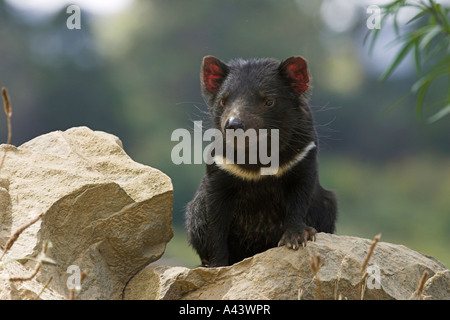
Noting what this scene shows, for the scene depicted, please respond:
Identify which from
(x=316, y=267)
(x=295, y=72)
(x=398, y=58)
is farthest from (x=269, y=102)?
(x=316, y=267)

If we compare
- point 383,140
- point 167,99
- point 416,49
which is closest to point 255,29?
point 167,99

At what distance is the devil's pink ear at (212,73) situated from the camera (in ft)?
15.4

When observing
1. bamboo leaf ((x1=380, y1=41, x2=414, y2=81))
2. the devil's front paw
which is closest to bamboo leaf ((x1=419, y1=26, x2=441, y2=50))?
bamboo leaf ((x1=380, y1=41, x2=414, y2=81))

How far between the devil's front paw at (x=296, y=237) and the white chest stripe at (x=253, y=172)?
1.53ft

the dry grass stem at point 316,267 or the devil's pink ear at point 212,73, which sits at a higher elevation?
the devil's pink ear at point 212,73

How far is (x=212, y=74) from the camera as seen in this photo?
15.5 ft

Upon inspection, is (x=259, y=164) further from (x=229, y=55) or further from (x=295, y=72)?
(x=229, y=55)

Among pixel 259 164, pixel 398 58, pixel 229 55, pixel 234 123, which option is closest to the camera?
pixel 234 123

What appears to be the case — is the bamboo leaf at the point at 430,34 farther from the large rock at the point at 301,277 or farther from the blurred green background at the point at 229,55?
the blurred green background at the point at 229,55

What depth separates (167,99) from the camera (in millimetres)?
20375

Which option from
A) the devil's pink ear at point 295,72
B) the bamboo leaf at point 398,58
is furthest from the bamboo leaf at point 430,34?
the devil's pink ear at point 295,72

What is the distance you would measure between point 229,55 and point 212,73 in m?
13.9

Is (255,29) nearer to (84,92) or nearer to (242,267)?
(84,92)

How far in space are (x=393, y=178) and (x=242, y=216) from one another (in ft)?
58.7
